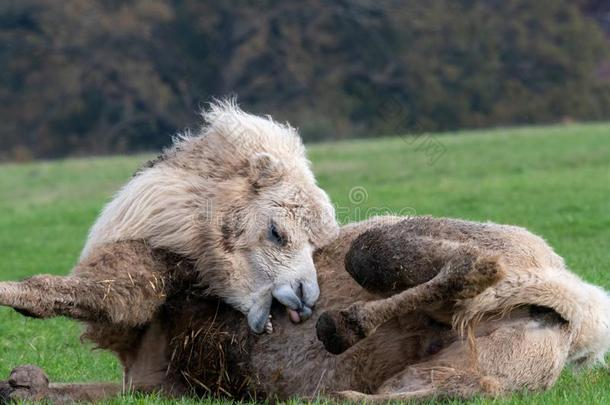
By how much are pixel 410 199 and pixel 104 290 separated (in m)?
12.7

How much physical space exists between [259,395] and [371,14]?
37.3 m

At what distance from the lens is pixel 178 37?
133 feet

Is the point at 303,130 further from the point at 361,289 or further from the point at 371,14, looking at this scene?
→ the point at 361,289

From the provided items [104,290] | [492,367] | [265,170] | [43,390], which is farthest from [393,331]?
[43,390]

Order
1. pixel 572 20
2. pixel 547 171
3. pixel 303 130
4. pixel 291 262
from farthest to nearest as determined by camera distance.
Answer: pixel 572 20, pixel 303 130, pixel 547 171, pixel 291 262

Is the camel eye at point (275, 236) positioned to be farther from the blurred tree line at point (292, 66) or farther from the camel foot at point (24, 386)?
the blurred tree line at point (292, 66)

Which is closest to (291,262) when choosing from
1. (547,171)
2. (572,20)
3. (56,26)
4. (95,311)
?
(95,311)

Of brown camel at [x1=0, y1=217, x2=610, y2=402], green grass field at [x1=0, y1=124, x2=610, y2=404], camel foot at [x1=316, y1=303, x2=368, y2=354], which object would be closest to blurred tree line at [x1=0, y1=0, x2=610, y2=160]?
green grass field at [x1=0, y1=124, x2=610, y2=404]

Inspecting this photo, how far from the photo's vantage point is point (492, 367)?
17.7 feet

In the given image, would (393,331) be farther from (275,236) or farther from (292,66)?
(292,66)

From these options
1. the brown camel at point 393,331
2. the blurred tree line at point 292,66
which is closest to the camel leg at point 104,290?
the brown camel at point 393,331

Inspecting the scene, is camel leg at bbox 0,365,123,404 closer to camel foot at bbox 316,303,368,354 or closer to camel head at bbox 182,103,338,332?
camel head at bbox 182,103,338,332

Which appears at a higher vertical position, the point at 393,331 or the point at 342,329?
the point at 342,329

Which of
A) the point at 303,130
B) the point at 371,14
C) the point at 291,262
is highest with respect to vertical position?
the point at 291,262
